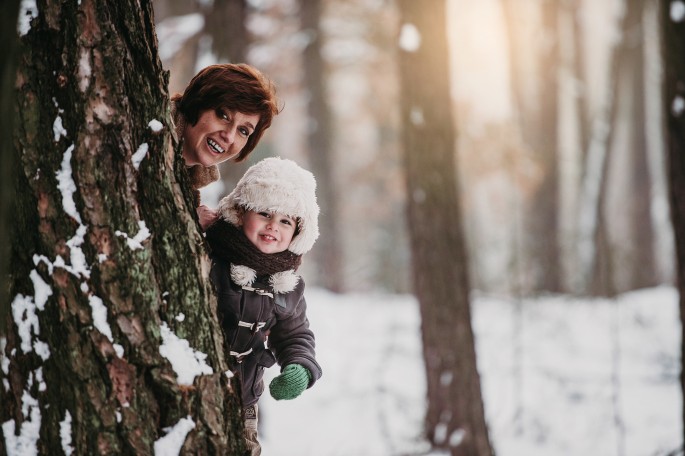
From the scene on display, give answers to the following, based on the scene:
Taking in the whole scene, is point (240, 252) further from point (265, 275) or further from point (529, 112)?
point (529, 112)

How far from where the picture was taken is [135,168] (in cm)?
178

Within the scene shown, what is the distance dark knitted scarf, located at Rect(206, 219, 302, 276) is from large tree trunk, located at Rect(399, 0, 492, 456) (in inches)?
135

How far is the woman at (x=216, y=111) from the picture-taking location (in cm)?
247

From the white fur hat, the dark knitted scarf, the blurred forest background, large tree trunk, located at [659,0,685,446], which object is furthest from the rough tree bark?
the blurred forest background

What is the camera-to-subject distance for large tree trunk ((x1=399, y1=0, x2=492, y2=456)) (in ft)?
18.3

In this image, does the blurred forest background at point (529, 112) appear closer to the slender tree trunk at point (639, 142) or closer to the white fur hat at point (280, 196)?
the slender tree trunk at point (639, 142)

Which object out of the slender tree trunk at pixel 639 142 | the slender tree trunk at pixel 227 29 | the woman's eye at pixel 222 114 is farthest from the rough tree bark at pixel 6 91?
the slender tree trunk at pixel 639 142

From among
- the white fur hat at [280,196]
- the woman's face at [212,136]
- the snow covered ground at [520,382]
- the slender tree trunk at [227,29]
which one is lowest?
the snow covered ground at [520,382]

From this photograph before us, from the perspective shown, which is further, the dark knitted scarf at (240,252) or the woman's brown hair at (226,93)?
the woman's brown hair at (226,93)

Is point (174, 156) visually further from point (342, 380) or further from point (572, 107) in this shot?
point (572, 107)

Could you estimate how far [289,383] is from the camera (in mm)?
2219

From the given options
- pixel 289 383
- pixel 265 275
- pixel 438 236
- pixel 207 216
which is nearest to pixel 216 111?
pixel 207 216

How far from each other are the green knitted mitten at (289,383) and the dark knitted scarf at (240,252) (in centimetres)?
36

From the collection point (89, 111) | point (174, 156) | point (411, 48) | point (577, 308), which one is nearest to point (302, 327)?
point (174, 156)
